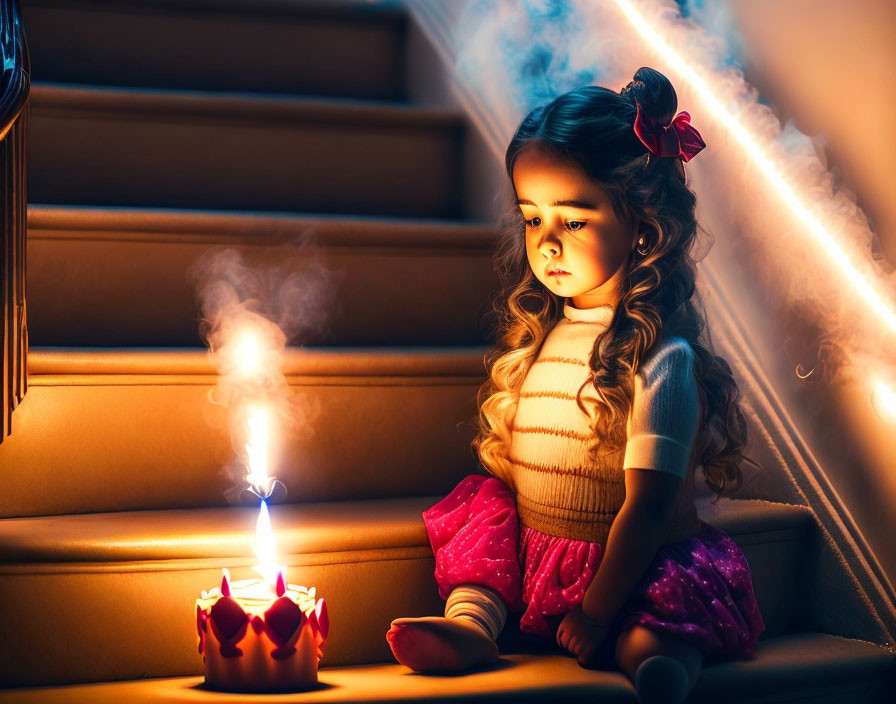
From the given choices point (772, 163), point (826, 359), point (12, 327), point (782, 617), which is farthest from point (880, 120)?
point (12, 327)

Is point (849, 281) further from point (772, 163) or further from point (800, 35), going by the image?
point (800, 35)

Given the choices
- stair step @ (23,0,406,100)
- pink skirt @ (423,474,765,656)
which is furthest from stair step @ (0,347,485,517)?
stair step @ (23,0,406,100)

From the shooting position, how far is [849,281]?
1441 mm

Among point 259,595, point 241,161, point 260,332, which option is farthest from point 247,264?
point 259,595

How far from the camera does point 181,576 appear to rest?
4.48 feet

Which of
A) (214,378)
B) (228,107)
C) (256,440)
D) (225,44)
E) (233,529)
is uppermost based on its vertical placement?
(225,44)

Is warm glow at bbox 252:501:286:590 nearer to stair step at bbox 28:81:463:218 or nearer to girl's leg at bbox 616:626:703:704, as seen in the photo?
girl's leg at bbox 616:626:703:704

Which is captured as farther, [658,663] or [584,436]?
[584,436]

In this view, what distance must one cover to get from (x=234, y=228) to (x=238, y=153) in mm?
424

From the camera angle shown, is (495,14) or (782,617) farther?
(495,14)

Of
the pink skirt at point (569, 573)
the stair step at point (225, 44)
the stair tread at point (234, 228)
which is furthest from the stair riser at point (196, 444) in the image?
the stair step at point (225, 44)

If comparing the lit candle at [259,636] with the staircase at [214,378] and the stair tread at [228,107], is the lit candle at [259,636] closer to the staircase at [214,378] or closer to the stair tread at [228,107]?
the staircase at [214,378]

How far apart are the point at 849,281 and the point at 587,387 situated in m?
A: 0.44

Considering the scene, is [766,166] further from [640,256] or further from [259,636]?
[259,636]
